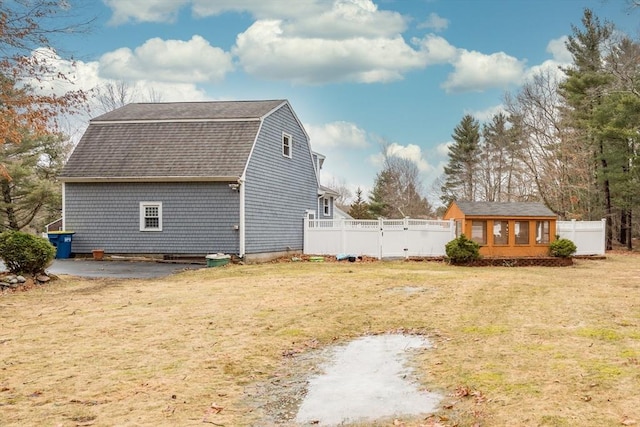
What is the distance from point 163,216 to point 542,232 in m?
14.8

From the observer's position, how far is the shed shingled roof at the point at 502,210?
20.0 metres

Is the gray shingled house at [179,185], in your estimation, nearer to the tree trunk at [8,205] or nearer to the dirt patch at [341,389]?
the tree trunk at [8,205]

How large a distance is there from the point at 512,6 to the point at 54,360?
19.6 metres

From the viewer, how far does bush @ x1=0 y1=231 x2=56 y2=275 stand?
1191 centimetres

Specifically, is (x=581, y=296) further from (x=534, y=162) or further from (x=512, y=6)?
(x=534, y=162)

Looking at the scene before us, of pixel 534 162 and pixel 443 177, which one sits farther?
pixel 443 177

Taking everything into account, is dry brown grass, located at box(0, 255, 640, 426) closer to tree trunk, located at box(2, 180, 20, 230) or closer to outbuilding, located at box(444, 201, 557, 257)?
outbuilding, located at box(444, 201, 557, 257)

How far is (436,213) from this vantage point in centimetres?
4822

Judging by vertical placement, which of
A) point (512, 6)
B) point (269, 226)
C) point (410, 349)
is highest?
point (512, 6)

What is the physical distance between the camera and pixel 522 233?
2034 cm

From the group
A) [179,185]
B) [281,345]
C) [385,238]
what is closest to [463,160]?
[385,238]

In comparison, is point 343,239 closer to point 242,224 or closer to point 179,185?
point 242,224

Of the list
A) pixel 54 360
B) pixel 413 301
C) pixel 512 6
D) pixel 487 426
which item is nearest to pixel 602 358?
pixel 487 426

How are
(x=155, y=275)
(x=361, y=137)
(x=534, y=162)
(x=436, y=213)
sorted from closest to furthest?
(x=155, y=275), (x=534, y=162), (x=361, y=137), (x=436, y=213)
